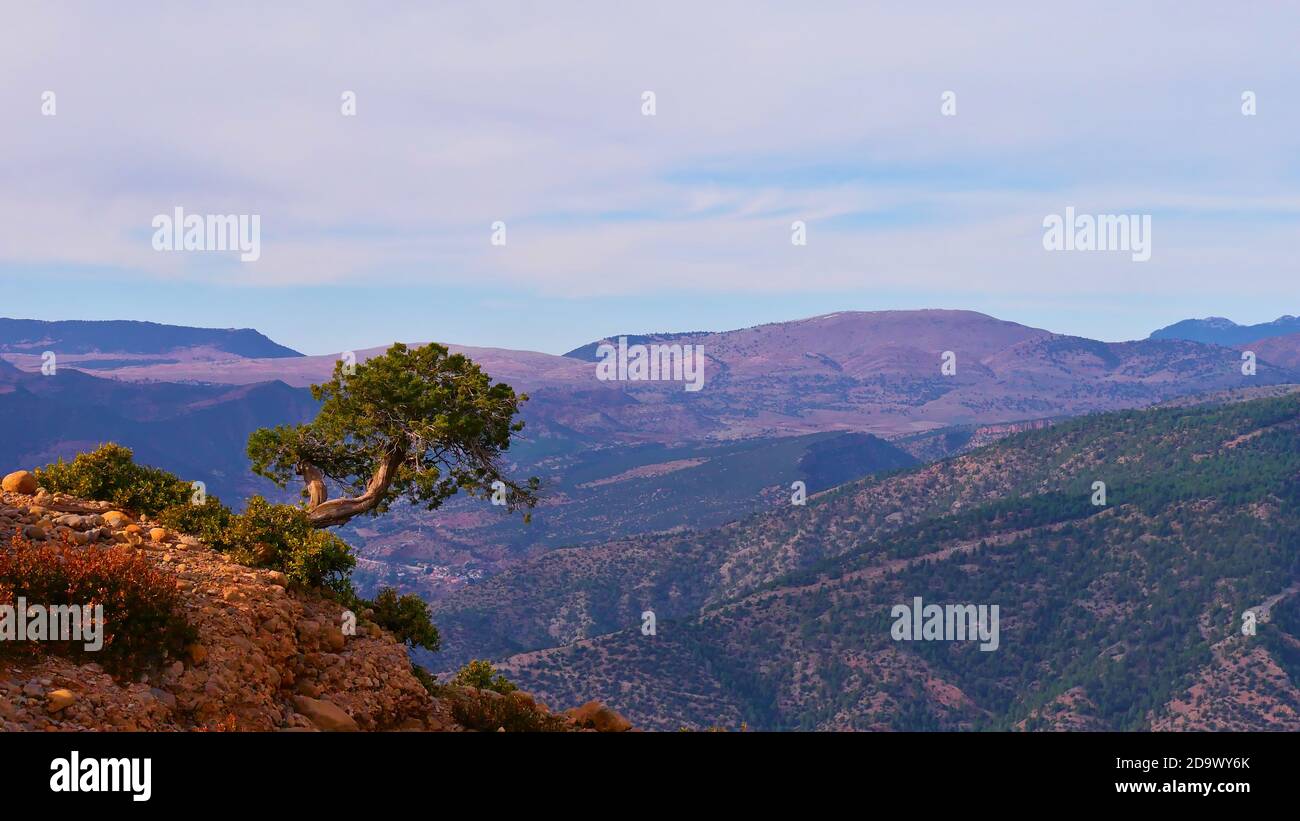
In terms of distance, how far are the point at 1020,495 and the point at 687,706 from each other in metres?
87.0

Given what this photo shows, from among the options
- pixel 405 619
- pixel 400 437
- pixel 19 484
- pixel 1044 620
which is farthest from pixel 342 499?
pixel 1044 620

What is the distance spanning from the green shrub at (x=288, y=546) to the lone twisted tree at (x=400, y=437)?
10.4 ft

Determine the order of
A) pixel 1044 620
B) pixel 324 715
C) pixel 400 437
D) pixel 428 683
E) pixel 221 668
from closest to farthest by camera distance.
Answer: pixel 221 668 < pixel 324 715 < pixel 428 683 < pixel 400 437 < pixel 1044 620

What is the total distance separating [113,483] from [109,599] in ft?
24.1

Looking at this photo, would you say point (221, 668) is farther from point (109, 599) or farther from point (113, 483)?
point (113, 483)

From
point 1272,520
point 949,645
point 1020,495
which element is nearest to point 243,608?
point 949,645

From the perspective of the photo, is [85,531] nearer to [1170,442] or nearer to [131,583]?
[131,583]

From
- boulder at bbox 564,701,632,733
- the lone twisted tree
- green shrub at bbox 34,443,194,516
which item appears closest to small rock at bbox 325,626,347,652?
boulder at bbox 564,701,632,733

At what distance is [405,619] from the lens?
2181 centimetres

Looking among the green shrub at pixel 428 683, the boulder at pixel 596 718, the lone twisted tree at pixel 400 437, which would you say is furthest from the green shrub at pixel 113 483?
the boulder at pixel 596 718

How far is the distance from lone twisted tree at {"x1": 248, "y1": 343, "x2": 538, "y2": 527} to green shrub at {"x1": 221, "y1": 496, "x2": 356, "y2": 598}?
3174 millimetres

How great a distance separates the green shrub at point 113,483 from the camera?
2206 centimetres

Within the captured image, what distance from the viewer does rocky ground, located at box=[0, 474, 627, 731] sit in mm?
14594

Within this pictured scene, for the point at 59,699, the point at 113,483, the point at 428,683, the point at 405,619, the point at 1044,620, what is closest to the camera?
the point at 59,699
